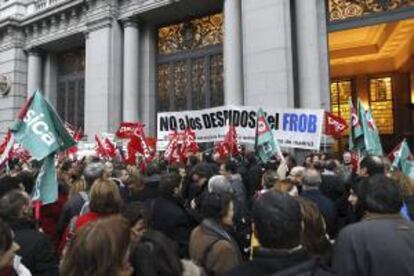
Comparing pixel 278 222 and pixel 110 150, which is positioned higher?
pixel 110 150

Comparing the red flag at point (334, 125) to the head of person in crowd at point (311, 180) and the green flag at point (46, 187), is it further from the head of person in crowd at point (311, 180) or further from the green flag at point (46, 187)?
the green flag at point (46, 187)

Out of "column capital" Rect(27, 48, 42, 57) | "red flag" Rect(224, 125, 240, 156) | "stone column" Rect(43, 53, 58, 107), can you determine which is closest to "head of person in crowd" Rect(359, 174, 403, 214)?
"red flag" Rect(224, 125, 240, 156)

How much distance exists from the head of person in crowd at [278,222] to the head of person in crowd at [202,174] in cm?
422

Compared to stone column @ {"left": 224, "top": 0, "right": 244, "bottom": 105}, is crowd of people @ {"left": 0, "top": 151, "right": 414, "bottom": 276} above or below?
below

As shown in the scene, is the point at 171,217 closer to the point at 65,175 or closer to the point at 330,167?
the point at 65,175

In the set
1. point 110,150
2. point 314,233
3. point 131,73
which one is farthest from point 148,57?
point 314,233

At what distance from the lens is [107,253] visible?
2.39 meters

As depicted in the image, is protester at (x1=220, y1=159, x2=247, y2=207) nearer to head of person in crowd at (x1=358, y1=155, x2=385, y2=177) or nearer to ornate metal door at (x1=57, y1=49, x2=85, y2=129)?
head of person in crowd at (x1=358, y1=155, x2=385, y2=177)

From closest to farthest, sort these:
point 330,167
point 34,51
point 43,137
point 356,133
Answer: point 43,137 < point 330,167 < point 356,133 < point 34,51

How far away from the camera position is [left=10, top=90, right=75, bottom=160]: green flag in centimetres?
612

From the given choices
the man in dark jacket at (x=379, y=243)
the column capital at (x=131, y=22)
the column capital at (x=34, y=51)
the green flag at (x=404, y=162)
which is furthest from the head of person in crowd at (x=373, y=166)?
the column capital at (x=34, y=51)

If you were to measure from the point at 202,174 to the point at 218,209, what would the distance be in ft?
9.28

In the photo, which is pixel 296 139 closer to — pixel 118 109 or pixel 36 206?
pixel 36 206

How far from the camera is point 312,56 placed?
15164mm
